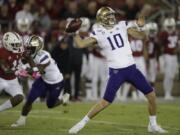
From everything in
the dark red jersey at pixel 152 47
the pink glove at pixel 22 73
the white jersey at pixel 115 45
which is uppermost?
the white jersey at pixel 115 45

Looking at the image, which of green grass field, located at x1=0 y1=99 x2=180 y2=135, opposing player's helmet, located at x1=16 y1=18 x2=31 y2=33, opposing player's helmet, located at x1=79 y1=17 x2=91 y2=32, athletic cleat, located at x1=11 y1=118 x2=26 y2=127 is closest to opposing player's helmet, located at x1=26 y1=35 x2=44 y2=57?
athletic cleat, located at x1=11 y1=118 x2=26 y2=127

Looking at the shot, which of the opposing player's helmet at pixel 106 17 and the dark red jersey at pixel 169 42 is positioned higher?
the opposing player's helmet at pixel 106 17

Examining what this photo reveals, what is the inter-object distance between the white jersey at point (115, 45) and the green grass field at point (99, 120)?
1028mm

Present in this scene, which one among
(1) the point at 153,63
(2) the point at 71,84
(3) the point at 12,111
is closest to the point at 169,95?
(1) the point at 153,63

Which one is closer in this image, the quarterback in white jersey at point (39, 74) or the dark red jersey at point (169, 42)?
the quarterback in white jersey at point (39, 74)

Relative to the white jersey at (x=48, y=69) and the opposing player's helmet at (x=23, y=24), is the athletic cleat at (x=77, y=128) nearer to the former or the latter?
the white jersey at (x=48, y=69)

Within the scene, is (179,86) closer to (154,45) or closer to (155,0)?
(154,45)

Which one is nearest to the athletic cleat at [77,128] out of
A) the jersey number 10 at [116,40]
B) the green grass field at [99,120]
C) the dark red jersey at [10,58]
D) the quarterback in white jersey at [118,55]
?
the quarterback in white jersey at [118,55]

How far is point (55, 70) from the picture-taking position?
38.5ft

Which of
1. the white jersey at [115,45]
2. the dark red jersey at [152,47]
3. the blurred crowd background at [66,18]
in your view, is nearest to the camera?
the white jersey at [115,45]

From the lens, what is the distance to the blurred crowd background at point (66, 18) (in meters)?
16.1

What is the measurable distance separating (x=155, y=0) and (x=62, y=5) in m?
2.69

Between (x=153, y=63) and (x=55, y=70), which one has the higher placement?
(x=55, y=70)

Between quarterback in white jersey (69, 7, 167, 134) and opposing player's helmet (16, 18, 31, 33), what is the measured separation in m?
6.59
